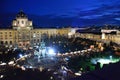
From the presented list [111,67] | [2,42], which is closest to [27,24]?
[2,42]

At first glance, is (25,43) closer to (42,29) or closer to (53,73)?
(42,29)

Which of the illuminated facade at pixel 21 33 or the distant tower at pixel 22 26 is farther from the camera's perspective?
the distant tower at pixel 22 26

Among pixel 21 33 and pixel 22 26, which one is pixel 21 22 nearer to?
pixel 22 26

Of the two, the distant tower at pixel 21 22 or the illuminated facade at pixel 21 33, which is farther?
the distant tower at pixel 21 22

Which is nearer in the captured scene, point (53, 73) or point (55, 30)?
point (53, 73)

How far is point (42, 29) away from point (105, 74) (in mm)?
68520

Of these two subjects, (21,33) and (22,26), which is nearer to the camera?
(21,33)

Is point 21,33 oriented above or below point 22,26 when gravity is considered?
below

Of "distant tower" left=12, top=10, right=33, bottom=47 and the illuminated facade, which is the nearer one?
the illuminated facade

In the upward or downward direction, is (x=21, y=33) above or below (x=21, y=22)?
below

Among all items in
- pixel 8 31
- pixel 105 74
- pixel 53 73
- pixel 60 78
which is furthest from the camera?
pixel 8 31

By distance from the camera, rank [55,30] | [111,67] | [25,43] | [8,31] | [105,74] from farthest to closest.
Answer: [55,30] < [8,31] < [25,43] < [111,67] < [105,74]

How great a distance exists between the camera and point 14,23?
2746 inches

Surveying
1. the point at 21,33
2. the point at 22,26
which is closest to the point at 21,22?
the point at 22,26
